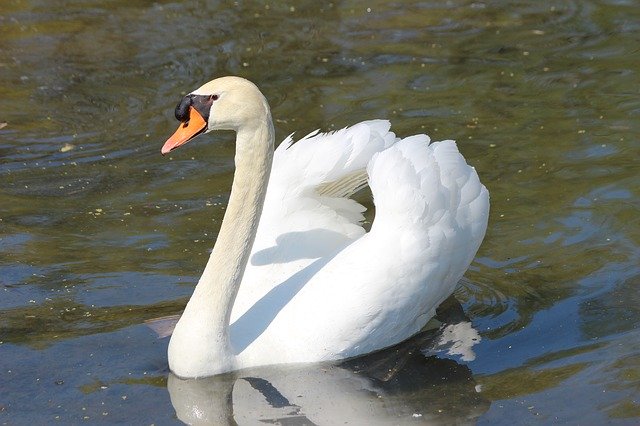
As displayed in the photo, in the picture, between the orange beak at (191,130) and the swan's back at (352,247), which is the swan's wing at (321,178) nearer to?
the swan's back at (352,247)

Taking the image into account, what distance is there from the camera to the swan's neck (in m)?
5.86

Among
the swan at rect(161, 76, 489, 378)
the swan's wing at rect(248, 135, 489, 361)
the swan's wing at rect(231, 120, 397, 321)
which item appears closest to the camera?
the swan at rect(161, 76, 489, 378)

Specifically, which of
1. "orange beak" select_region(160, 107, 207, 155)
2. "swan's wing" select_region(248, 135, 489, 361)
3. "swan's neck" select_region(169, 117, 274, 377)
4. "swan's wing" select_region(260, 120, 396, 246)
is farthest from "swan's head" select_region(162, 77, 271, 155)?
"swan's wing" select_region(260, 120, 396, 246)

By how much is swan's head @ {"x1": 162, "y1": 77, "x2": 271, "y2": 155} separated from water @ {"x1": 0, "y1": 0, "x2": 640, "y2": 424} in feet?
4.16

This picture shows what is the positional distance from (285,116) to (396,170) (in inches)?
141

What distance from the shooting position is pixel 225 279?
6.00m

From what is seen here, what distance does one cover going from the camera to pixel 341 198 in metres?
7.01

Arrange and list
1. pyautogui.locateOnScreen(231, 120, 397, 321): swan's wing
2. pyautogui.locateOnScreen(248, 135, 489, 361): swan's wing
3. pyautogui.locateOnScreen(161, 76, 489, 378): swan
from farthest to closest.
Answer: pyautogui.locateOnScreen(231, 120, 397, 321): swan's wing → pyautogui.locateOnScreen(248, 135, 489, 361): swan's wing → pyautogui.locateOnScreen(161, 76, 489, 378): swan

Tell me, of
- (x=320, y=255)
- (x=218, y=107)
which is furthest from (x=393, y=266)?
Result: (x=218, y=107)

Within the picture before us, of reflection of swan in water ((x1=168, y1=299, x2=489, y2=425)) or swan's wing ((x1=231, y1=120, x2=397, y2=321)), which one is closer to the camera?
reflection of swan in water ((x1=168, y1=299, x2=489, y2=425))

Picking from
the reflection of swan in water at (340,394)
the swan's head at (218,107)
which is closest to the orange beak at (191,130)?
the swan's head at (218,107)

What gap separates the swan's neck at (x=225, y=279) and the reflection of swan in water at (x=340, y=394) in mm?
114

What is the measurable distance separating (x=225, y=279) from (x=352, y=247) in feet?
Result: 2.28

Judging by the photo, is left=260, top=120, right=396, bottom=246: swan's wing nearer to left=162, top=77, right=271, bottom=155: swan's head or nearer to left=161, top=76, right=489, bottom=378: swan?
left=161, top=76, right=489, bottom=378: swan
